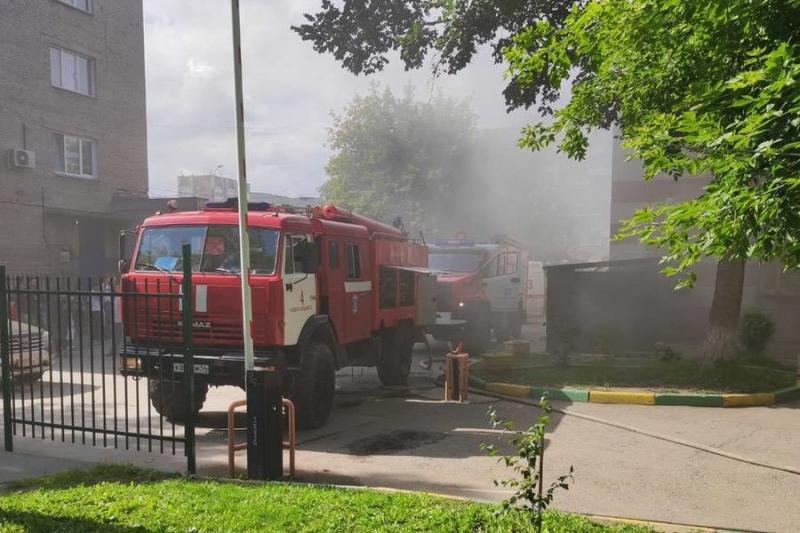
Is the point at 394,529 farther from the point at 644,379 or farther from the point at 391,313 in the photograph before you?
the point at 644,379

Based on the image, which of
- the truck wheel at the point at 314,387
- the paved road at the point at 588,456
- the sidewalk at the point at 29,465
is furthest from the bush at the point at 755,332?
the sidewalk at the point at 29,465

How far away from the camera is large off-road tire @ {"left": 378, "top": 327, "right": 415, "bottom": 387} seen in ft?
35.9

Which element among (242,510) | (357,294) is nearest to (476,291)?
(357,294)

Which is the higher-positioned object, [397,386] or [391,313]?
[391,313]

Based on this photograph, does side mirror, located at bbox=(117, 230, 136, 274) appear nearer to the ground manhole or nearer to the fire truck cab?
the ground manhole

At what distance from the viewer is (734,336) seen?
10.4 meters

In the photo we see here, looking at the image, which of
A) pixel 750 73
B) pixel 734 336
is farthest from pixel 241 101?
pixel 734 336

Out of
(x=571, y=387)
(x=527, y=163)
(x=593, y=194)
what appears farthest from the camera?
(x=593, y=194)

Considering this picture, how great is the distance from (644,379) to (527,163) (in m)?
29.7

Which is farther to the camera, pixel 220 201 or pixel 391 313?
pixel 391 313

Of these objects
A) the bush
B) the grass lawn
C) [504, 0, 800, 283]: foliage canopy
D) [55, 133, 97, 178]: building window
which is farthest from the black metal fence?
[55, 133, 97, 178]: building window

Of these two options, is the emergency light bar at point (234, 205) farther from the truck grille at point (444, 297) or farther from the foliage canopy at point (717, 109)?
the truck grille at point (444, 297)

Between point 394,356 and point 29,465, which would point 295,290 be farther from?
point 394,356

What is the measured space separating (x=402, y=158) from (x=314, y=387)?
2605cm
